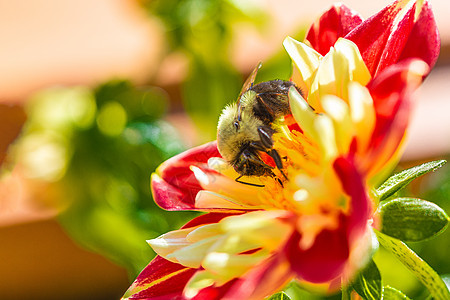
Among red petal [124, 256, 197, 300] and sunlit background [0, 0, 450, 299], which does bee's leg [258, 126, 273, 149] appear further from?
sunlit background [0, 0, 450, 299]

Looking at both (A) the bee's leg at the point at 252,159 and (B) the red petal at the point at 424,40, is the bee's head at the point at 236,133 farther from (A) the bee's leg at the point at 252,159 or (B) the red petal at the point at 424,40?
(B) the red petal at the point at 424,40

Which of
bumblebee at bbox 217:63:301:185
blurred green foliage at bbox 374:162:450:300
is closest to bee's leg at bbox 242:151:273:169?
bumblebee at bbox 217:63:301:185

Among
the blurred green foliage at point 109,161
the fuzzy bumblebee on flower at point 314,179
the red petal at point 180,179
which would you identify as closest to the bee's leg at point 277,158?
the fuzzy bumblebee on flower at point 314,179

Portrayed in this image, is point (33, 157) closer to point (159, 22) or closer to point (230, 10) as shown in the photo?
point (159, 22)

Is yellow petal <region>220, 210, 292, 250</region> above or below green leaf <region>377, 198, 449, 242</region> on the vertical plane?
above

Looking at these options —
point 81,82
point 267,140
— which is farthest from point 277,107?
point 81,82
